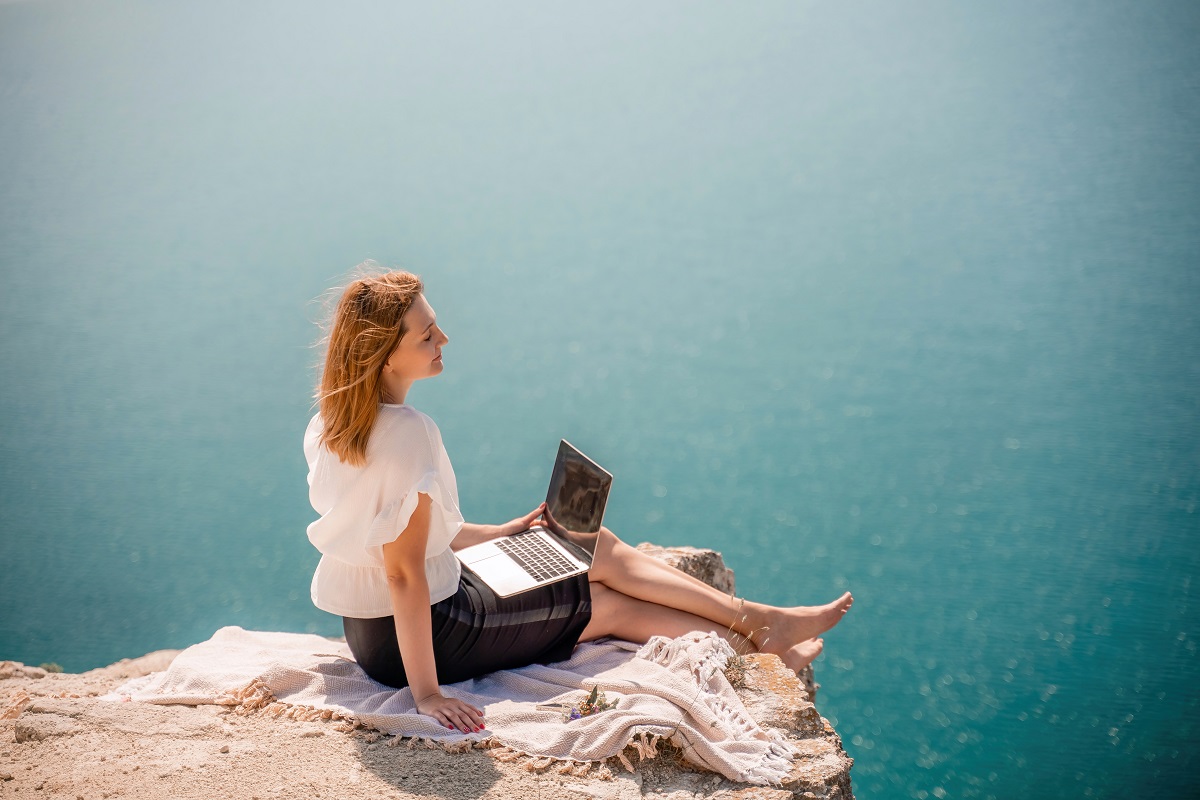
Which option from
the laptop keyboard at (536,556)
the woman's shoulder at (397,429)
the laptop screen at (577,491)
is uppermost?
the woman's shoulder at (397,429)

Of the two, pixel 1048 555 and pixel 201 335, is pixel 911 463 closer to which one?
pixel 1048 555

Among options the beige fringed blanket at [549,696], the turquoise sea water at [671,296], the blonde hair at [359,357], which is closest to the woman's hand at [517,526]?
the beige fringed blanket at [549,696]

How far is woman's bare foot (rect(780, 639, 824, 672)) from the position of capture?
2.56 metres

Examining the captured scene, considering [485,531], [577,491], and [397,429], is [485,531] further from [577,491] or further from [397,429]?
[397,429]

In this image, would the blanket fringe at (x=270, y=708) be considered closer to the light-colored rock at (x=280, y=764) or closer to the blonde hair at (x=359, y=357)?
the light-colored rock at (x=280, y=764)

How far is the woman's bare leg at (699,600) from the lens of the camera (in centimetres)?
234

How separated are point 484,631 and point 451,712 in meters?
0.22

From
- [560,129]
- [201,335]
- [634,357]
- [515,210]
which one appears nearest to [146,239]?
[201,335]

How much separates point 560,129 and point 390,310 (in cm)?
621

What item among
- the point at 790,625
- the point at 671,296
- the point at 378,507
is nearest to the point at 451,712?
the point at 378,507

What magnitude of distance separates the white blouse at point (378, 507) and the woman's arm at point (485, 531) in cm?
26

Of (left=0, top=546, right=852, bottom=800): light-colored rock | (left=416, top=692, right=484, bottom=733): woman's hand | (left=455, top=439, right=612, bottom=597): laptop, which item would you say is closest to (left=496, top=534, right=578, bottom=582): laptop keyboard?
(left=455, top=439, right=612, bottom=597): laptop

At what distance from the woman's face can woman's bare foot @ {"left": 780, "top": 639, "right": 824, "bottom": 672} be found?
4.24 ft

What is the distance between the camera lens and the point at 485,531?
2.44 meters
